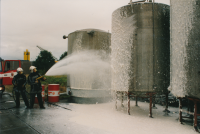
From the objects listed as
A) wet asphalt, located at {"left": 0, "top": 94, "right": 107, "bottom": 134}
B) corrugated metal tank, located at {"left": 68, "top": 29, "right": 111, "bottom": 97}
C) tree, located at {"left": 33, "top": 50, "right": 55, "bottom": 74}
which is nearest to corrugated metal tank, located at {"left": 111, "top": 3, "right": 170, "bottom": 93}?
wet asphalt, located at {"left": 0, "top": 94, "right": 107, "bottom": 134}

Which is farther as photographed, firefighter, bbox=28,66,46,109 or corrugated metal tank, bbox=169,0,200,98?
firefighter, bbox=28,66,46,109

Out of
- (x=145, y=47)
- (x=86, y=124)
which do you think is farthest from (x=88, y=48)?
(x=86, y=124)

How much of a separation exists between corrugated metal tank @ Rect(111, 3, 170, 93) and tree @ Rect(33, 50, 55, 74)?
2613 centimetres

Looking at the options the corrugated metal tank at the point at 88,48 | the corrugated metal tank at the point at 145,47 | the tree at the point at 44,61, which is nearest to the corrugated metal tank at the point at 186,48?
the corrugated metal tank at the point at 145,47

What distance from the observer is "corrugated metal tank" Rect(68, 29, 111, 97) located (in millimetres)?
8750

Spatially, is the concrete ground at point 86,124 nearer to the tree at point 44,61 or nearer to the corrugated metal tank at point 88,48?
the corrugated metal tank at point 88,48

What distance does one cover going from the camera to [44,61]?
3053 cm

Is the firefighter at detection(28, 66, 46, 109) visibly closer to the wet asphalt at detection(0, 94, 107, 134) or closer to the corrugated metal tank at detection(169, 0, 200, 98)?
the wet asphalt at detection(0, 94, 107, 134)

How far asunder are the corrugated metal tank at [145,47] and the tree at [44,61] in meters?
26.1

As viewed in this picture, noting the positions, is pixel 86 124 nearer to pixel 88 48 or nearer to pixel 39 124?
pixel 39 124

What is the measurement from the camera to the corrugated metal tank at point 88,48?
8750 millimetres

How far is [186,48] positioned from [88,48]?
5225mm

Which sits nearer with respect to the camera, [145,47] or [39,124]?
[39,124]

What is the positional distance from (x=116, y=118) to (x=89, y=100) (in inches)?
118
